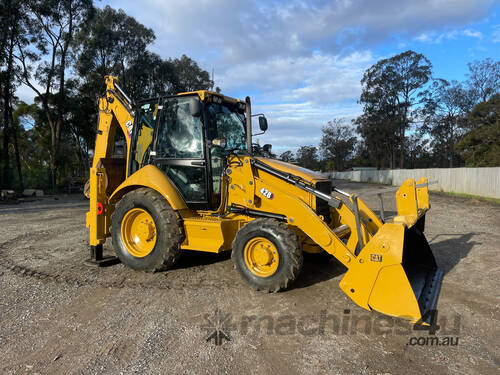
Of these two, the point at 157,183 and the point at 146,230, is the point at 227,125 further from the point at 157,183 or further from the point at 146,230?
the point at 146,230

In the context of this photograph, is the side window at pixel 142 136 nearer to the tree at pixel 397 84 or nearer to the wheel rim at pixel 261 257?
the wheel rim at pixel 261 257

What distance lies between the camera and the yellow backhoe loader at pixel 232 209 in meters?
3.92

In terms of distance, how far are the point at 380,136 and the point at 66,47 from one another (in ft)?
114

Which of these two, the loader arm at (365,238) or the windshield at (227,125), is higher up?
the windshield at (227,125)

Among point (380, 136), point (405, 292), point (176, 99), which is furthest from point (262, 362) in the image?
point (380, 136)

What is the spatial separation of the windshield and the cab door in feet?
0.68

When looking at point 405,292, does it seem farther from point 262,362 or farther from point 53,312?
point 53,312

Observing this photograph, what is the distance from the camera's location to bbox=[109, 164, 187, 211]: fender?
4.80 meters

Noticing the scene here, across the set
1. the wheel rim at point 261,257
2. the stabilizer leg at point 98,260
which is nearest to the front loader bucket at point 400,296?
the wheel rim at point 261,257

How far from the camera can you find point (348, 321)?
3.56 meters

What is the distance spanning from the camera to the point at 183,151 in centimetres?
503

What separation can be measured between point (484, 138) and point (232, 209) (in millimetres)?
32079

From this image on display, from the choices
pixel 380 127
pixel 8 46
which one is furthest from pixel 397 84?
pixel 8 46

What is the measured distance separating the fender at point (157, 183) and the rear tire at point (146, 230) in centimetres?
12
